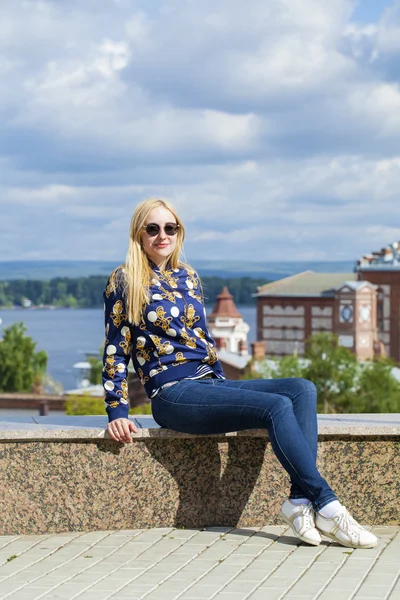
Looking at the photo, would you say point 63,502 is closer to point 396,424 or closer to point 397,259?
point 396,424

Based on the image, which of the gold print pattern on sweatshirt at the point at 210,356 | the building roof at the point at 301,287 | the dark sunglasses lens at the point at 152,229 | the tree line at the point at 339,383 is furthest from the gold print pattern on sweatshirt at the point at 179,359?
the building roof at the point at 301,287

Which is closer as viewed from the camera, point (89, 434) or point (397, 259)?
point (89, 434)

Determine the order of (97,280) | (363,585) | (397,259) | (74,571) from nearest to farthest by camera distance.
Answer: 1. (363,585)
2. (74,571)
3. (397,259)
4. (97,280)

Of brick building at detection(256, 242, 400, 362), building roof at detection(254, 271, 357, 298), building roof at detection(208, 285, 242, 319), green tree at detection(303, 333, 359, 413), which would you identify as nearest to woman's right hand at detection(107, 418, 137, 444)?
green tree at detection(303, 333, 359, 413)

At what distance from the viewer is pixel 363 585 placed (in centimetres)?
478

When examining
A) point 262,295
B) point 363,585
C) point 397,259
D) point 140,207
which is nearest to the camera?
point 363,585

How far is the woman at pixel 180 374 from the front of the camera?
5.39 metres

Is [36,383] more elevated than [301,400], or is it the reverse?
[301,400]

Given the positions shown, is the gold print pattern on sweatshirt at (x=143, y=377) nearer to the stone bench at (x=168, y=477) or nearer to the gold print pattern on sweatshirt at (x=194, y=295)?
the stone bench at (x=168, y=477)

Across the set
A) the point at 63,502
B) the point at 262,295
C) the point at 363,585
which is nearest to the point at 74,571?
the point at 63,502

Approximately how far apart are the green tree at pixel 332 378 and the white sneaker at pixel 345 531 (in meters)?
49.4

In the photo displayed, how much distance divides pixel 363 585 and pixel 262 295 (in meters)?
105

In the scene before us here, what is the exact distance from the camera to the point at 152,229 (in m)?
5.83

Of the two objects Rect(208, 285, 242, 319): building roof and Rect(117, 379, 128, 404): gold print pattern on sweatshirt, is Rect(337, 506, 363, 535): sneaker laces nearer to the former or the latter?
Rect(117, 379, 128, 404): gold print pattern on sweatshirt
